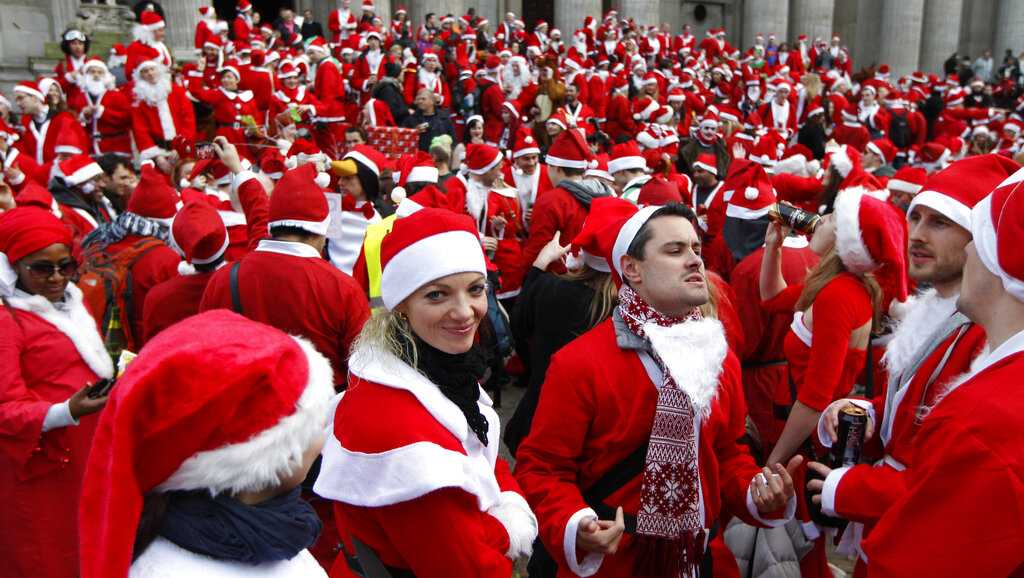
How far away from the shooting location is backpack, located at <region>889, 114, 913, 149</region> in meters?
17.3

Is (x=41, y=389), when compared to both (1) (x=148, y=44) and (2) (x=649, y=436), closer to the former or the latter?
(2) (x=649, y=436)

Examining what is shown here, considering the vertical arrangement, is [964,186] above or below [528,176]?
above

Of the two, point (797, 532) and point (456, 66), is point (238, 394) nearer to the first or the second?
point (797, 532)

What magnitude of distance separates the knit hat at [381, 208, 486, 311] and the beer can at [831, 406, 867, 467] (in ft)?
4.34

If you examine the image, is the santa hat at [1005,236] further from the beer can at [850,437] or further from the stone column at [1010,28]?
the stone column at [1010,28]

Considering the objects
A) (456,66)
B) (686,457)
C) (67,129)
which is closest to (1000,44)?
(456,66)

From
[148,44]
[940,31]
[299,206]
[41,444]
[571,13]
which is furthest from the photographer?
[940,31]

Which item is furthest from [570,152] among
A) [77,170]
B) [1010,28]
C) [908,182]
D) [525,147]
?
[1010,28]

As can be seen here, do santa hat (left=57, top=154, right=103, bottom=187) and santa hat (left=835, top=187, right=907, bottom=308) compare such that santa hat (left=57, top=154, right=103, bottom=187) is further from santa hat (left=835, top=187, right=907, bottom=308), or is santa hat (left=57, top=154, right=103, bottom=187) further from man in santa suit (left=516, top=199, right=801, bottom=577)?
santa hat (left=835, top=187, right=907, bottom=308)

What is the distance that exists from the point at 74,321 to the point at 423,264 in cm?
196

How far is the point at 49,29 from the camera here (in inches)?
604

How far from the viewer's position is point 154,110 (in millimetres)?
10852

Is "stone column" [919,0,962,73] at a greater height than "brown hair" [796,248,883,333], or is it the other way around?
"stone column" [919,0,962,73]

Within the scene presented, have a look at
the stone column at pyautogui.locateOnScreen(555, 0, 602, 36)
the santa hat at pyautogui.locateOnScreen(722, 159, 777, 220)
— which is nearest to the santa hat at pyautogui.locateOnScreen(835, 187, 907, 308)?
the santa hat at pyautogui.locateOnScreen(722, 159, 777, 220)
